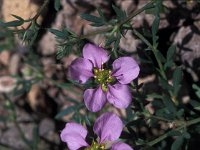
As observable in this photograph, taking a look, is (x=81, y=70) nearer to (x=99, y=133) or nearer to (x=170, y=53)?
(x=99, y=133)

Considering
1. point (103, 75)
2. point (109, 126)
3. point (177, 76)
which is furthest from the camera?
point (177, 76)

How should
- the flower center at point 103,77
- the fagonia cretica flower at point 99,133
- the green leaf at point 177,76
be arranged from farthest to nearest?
the green leaf at point 177,76, the flower center at point 103,77, the fagonia cretica flower at point 99,133

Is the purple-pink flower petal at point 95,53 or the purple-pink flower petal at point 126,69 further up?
the purple-pink flower petal at point 95,53

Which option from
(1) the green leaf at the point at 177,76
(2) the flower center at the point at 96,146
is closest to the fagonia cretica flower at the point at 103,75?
(2) the flower center at the point at 96,146

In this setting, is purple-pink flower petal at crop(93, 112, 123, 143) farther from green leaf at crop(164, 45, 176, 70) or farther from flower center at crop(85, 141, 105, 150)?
green leaf at crop(164, 45, 176, 70)

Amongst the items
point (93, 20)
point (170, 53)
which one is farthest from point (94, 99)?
point (170, 53)

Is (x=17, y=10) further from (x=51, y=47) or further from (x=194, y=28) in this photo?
(x=194, y=28)

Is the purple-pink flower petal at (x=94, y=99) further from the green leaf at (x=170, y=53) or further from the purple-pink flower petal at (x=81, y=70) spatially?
the green leaf at (x=170, y=53)
